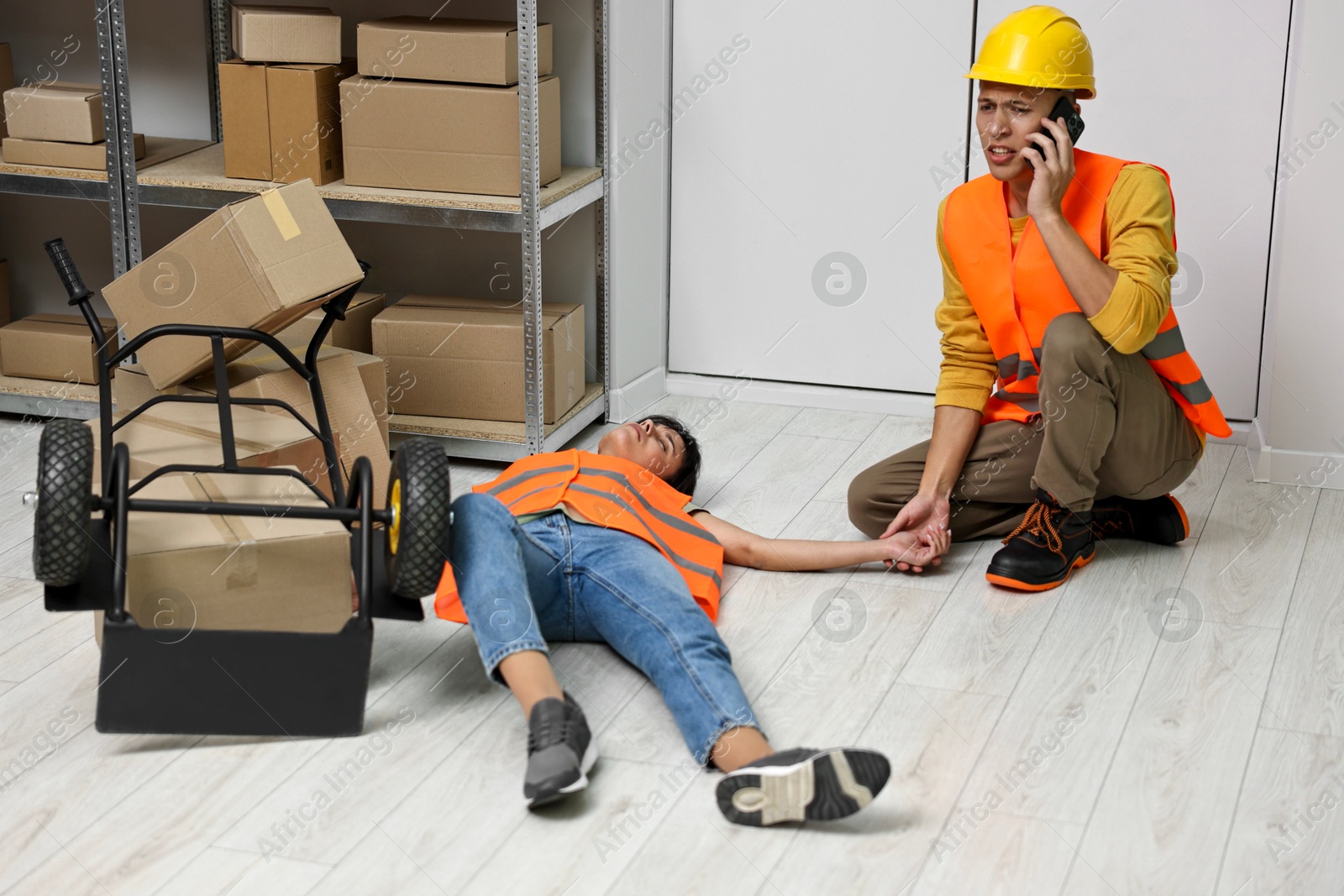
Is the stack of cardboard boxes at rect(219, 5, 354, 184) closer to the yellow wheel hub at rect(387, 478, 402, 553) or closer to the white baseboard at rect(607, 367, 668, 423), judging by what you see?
the white baseboard at rect(607, 367, 668, 423)

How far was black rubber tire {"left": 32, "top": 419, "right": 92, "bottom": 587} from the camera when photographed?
174 cm

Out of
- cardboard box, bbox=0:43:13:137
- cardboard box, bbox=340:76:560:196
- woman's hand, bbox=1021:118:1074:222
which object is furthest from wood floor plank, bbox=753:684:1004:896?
cardboard box, bbox=0:43:13:137

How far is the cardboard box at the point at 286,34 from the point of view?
2.84 meters

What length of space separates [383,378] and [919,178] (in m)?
1.34

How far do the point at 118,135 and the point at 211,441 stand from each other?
113 centimetres

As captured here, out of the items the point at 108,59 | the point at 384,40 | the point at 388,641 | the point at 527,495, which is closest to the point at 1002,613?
the point at 527,495

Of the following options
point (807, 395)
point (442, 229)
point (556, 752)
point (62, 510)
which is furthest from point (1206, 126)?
point (62, 510)

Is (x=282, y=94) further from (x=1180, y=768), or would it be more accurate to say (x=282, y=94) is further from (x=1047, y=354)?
(x=1180, y=768)

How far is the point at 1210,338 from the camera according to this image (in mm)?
3123

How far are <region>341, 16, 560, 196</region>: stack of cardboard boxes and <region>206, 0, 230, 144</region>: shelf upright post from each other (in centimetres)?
59

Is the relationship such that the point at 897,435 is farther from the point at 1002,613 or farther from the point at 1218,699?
the point at 1218,699

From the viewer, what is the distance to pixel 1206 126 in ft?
9.89

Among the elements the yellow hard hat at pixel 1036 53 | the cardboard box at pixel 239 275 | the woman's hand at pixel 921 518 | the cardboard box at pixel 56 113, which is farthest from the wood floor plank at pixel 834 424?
the cardboard box at pixel 56 113

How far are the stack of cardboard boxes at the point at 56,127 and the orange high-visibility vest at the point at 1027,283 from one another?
1.86 m
